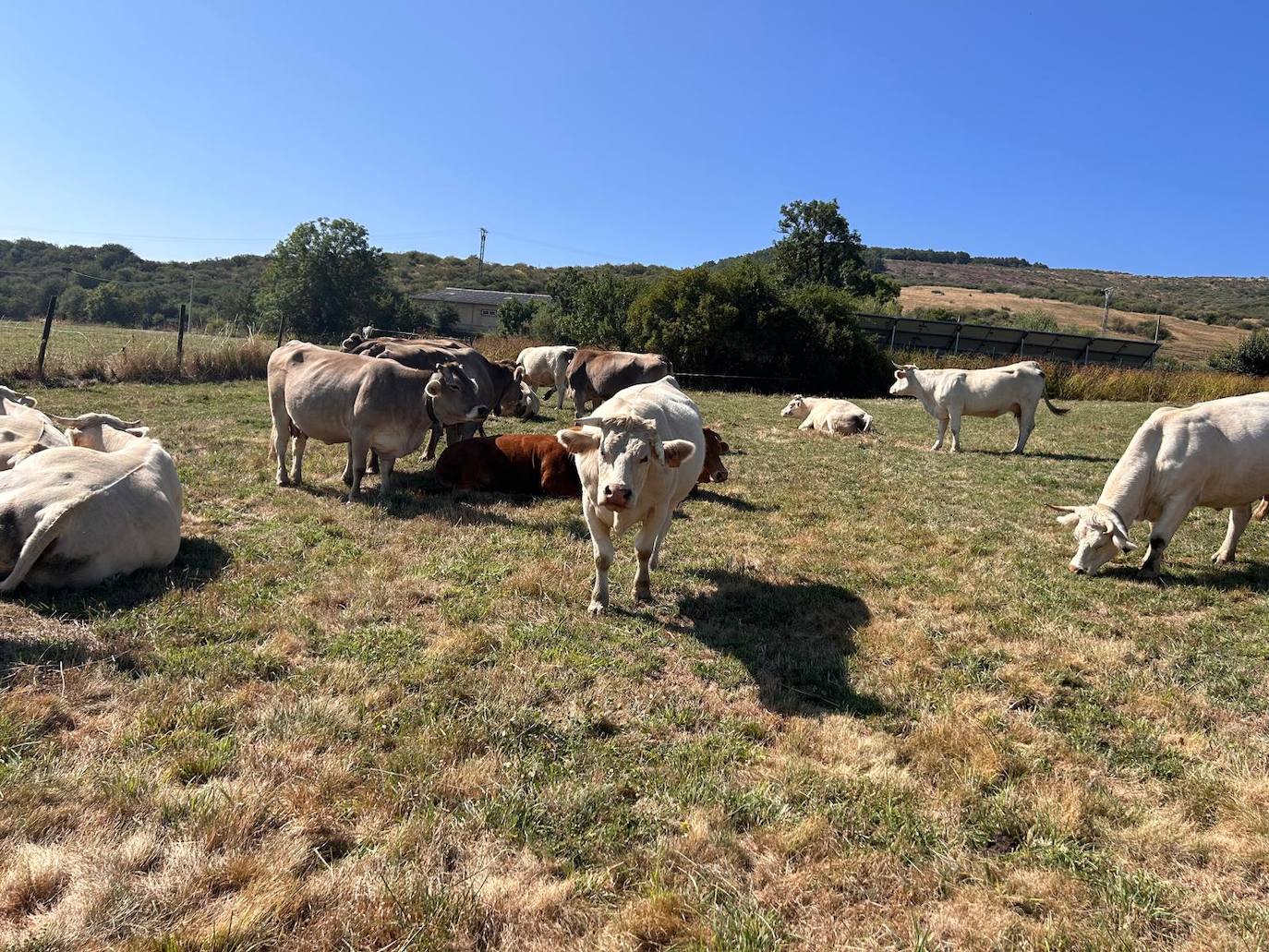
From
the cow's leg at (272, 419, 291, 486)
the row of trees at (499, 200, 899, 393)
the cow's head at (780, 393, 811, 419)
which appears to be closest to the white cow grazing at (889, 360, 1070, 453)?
the cow's head at (780, 393, 811, 419)

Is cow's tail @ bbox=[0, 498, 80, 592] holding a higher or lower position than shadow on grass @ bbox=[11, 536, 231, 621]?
higher

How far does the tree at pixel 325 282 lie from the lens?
211 ft

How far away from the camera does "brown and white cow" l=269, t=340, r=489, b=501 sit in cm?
877

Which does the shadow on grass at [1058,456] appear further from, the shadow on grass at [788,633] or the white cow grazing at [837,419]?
the shadow on grass at [788,633]

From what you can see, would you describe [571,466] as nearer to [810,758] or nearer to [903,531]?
[903,531]

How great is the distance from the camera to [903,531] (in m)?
8.41

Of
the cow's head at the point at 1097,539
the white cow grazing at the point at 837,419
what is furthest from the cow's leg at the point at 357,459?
the white cow grazing at the point at 837,419

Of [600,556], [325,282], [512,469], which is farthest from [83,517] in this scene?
[325,282]

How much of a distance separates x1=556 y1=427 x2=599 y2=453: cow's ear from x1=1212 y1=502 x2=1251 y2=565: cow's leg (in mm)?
6755

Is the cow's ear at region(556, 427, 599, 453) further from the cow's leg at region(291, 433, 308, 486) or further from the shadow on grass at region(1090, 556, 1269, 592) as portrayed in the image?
the cow's leg at region(291, 433, 308, 486)

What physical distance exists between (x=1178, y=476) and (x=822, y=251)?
51733mm

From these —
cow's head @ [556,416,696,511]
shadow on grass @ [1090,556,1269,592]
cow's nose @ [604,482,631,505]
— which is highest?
cow's head @ [556,416,696,511]

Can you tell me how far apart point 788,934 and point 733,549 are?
5.00 m

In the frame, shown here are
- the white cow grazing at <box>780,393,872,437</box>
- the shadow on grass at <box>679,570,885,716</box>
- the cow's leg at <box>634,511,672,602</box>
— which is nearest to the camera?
the shadow on grass at <box>679,570,885,716</box>
